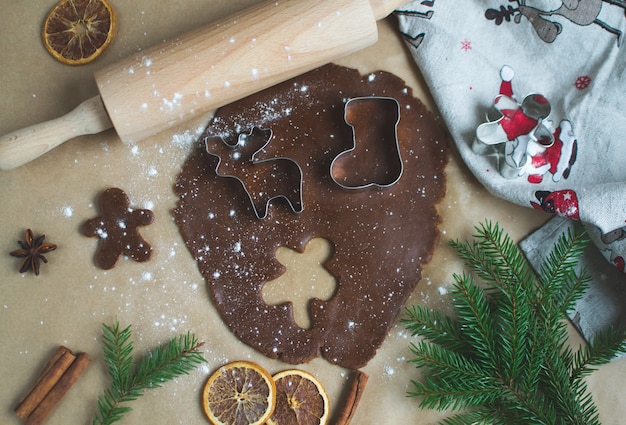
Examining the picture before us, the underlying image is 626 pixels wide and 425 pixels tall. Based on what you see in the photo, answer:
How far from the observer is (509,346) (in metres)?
1.62

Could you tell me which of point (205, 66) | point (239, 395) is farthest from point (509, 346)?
point (205, 66)

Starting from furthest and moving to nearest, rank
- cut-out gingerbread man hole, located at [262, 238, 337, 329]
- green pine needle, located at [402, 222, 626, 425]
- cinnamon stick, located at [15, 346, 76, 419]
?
cut-out gingerbread man hole, located at [262, 238, 337, 329], cinnamon stick, located at [15, 346, 76, 419], green pine needle, located at [402, 222, 626, 425]

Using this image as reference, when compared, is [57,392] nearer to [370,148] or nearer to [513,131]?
[370,148]

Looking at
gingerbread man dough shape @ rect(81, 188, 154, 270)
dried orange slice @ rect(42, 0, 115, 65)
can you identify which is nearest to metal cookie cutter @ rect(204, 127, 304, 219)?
gingerbread man dough shape @ rect(81, 188, 154, 270)

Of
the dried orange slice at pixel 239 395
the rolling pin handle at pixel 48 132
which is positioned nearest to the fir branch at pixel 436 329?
the dried orange slice at pixel 239 395

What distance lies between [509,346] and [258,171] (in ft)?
2.98

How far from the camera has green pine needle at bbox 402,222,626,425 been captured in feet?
5.32

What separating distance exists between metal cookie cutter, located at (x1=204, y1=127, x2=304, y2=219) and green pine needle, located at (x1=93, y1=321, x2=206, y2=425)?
0.48 meters

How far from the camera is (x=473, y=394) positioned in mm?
1631

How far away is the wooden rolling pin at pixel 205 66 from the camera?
1634mm

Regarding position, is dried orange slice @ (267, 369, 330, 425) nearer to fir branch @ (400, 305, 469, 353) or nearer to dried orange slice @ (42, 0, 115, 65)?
fir branch @ (400, 305, 469, 353)

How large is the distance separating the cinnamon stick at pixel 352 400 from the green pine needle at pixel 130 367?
0.45 m

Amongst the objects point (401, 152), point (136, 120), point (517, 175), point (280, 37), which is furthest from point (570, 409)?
point (136, 120)

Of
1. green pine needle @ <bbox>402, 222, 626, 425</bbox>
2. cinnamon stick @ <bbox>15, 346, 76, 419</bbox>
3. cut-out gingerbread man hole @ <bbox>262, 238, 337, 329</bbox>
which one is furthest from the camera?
cut-out gingerbread man hole @ <bbox>262, 238, 337, 329</bbox>
